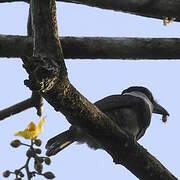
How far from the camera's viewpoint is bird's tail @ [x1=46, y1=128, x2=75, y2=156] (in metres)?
4.79

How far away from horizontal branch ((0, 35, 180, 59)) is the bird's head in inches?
141

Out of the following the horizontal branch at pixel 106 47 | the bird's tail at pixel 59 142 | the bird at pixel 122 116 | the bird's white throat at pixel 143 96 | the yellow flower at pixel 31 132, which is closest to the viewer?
the yellow flower at pixel 31 132

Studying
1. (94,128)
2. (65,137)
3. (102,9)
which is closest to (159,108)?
(65,137)

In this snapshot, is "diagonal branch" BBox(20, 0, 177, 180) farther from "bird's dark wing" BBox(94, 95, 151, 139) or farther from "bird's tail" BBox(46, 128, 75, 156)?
"bird's dark wing" BBox(94, 95, 151, 139)

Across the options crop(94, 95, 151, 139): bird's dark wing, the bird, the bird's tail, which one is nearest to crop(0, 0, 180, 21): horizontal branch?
the bird's tail

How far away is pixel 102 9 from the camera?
2.94 m

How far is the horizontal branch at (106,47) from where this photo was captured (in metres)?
2.76

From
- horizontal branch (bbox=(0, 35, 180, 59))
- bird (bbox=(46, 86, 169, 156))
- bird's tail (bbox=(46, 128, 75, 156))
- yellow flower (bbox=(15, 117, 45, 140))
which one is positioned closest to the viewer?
yellow flower (bbox=(15, 117, 45, 140))

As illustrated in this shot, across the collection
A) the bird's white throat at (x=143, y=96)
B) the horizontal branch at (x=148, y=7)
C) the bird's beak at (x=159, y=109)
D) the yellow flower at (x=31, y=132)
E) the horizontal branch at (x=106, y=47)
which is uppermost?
the horizontal branch at (x=148, y=7)

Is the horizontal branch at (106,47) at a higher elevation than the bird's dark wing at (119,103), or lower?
higher

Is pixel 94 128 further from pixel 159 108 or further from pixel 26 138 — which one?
pixel 159 108

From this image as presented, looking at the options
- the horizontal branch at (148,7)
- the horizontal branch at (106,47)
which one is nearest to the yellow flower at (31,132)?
the horizontal branch at (106,47)

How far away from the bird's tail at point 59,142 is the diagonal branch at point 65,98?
2.27 meters

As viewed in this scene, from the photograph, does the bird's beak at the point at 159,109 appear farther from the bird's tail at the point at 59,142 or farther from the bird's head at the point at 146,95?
the bird's tail at the point at 59,142
